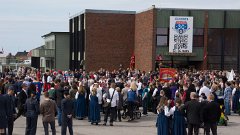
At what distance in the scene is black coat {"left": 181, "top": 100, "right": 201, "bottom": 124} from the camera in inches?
608

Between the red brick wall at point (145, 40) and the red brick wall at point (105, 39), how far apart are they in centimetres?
165

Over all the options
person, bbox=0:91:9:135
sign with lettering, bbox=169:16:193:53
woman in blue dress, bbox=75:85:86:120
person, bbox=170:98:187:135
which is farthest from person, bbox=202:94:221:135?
sign with lettering, bbox=169:16:193:53

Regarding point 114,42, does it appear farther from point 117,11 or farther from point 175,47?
point 175,47

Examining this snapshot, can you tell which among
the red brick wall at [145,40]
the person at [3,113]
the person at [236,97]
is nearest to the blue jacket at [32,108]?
the person at [3,113]

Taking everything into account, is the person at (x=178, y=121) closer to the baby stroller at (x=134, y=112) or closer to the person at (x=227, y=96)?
the baby stroller at (x=134, y=112)

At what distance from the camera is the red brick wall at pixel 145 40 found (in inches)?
1698

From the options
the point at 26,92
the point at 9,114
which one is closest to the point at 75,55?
the point at 26,92

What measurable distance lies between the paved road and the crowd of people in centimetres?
54

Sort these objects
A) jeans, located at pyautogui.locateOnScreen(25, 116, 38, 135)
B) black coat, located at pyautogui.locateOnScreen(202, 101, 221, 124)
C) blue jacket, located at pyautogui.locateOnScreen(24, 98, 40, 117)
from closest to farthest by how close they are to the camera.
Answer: blue jacket, located at pyautogui.locateOnScreen(24, 98, 40, 117) → jeans, located at pyautogui.locateOnScreen(25, 116, 38, 135) → black coat, located at pyautogui.locateOnScreen(202, 101, 221, 124)

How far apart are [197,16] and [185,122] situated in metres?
28.0

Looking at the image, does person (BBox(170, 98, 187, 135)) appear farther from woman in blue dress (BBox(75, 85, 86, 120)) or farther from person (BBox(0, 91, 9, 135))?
woman in blue dress (BBox(75, 85, 86, 120))

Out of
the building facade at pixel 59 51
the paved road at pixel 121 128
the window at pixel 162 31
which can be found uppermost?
the window at pixel 162 31

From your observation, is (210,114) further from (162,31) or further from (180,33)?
(162,31)

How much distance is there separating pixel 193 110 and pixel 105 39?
1393 inches
